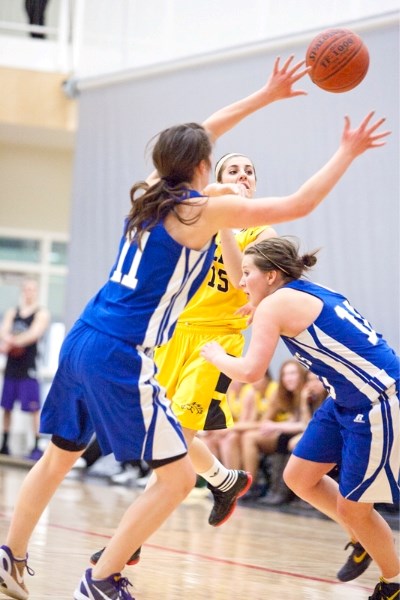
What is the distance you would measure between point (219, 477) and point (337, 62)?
1904 millimetres

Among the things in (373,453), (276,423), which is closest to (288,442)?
(276,423)

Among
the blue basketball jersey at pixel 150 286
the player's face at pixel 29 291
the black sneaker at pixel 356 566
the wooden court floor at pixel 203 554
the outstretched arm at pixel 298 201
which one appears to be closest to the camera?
the outstretched arm at pixel 298 201

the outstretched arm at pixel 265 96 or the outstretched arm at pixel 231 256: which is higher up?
the outstretched arm at pixel 265 96

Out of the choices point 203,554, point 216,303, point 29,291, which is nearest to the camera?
point 216,303

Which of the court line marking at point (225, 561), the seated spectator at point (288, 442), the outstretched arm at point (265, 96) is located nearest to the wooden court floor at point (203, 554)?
the court line marking at point (225, 561)

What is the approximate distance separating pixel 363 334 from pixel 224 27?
21.5 ft

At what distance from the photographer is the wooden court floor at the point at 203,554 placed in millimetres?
3916

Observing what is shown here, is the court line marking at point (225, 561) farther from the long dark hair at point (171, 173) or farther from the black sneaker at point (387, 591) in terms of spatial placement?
the long dark hair at point (171, 173)

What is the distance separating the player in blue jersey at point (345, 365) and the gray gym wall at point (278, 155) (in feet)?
13.6

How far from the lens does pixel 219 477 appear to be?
4.43 meters

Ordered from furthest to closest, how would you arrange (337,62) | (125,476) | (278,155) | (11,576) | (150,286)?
1. (125,476)
2. (278,155)
3. (337,62)
4. (11,576)
5. (150,286)

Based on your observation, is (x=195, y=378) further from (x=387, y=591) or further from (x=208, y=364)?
(x=387, y=591)

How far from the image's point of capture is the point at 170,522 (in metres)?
6.43

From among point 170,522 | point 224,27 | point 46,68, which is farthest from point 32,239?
point 170,522
